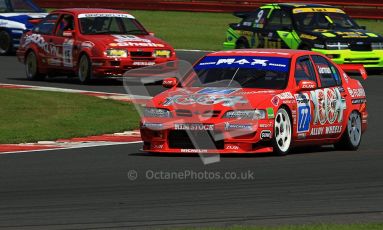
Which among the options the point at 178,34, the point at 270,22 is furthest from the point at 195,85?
the point at 178,34

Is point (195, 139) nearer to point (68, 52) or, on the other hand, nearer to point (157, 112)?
point (157, 112)

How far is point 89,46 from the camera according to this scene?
75.0ft

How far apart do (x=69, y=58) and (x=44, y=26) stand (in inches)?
52.2

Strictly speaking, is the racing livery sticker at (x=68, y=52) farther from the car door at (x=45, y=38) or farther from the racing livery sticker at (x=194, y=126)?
the racing livery sticker at (x=194, y=126)

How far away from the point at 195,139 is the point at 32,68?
12.1 metres

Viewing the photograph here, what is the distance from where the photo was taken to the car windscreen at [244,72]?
Result: 1373 centimetres

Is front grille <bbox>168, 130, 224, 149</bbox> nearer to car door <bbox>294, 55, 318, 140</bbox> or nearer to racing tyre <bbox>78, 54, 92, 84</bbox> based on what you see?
car door <bbox>294, 55, 318, 140</bbox>

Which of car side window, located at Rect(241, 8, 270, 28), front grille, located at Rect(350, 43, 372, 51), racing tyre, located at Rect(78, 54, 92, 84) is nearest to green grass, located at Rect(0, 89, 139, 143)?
racing tyre, located at Rect(78, 54, 92, 84)

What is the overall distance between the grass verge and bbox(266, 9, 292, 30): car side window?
6614 millimetres

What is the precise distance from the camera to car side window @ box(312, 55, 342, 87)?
47.1ft

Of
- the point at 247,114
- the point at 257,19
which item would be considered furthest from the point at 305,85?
the point at 257,19

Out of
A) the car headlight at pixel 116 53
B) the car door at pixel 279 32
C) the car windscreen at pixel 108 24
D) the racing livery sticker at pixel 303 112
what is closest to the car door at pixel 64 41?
the car windscreen at pixel 108 24

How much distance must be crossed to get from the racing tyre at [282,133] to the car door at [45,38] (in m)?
11.2

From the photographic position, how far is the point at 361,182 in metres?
11.1
